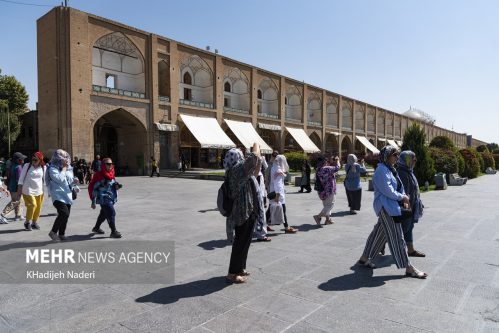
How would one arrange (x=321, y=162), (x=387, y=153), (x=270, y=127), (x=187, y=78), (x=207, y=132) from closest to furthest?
(x=387, y=153) < (x=321, y=162) < (x=207, y=132) < (x=187, y=78) < (x=270, y=127)

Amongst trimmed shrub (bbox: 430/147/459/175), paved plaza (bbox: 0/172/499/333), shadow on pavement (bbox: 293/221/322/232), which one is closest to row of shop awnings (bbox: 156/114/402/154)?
trimmed shrub (bbox: 430/147/459/175)

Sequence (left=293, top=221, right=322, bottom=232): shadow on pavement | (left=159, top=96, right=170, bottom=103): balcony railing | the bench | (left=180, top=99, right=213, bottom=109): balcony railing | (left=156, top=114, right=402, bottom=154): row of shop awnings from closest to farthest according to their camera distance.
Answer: (left=293, top=221, right=322, bottom=232): shadow on pavement
the bench
(left=159, top=96, right=170, bottom=103): balcony railing
(left=156, top=114, right=402, bottom=154): row of shop awnings
(left=180, top=99, right=213, bottom=109): balcony railing

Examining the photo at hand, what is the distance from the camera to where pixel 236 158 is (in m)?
3.72

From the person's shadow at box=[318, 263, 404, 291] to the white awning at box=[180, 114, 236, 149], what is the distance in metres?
20.5

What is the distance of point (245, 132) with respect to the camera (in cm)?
2922

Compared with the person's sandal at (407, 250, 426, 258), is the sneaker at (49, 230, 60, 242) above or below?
above

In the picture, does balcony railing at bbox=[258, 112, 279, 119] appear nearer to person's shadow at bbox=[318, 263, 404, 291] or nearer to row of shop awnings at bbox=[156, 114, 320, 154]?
row of shop awnings at bbox=[156, 114, 320, 154]

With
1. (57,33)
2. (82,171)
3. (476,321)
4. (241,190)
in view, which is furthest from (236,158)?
(57,33)

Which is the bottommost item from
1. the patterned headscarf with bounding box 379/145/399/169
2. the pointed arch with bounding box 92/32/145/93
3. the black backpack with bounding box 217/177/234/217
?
the black backpack with bounding box 217/177/234/217

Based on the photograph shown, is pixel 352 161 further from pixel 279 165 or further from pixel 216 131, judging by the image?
pixel 216 131

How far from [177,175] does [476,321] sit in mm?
20235

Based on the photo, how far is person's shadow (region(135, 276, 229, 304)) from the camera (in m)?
3.29

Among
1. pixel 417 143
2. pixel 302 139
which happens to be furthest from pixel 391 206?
pixel 302 139

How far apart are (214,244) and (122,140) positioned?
21410 millimetres
